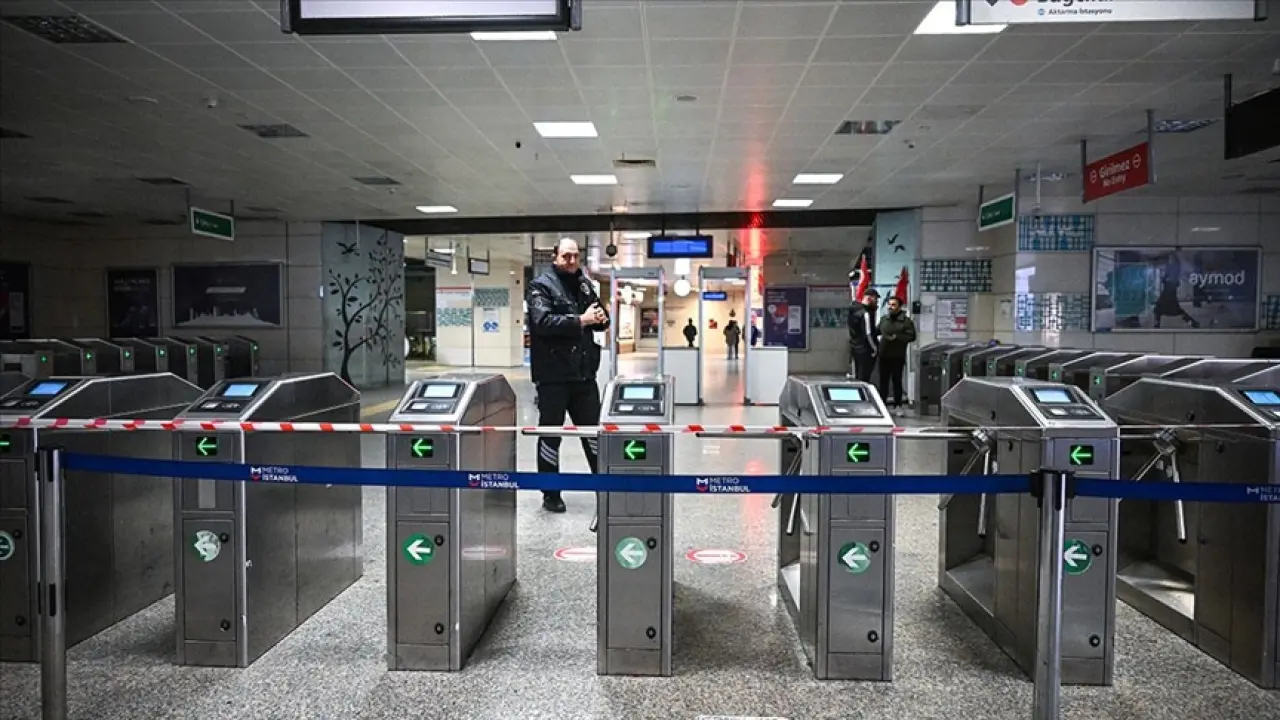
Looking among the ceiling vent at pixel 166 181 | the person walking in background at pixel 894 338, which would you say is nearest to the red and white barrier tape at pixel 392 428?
the person walking in background at pixel 894 338

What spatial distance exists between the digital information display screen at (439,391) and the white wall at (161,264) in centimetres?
1231

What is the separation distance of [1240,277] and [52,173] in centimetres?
1643

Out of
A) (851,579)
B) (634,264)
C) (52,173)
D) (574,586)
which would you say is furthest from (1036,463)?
(634,264)

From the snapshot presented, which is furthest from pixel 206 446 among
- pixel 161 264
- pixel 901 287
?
pixel 161 264

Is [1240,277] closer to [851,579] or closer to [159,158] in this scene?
[851,579]

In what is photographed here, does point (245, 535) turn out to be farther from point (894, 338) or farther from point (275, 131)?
point (894, 338)

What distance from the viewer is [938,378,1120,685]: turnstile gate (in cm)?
286

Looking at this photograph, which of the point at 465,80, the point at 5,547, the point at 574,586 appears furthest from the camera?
the point at 465,80

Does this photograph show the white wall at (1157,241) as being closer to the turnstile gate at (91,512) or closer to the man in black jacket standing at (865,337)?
the man in black jacket standing at (865,337)

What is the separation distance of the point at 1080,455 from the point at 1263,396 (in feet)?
2.82

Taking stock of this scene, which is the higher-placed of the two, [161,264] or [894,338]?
[161,264]

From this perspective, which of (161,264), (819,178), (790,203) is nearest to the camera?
(819,178)

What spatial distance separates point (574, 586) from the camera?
3.83 metres

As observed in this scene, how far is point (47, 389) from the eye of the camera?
3281 millimetres
